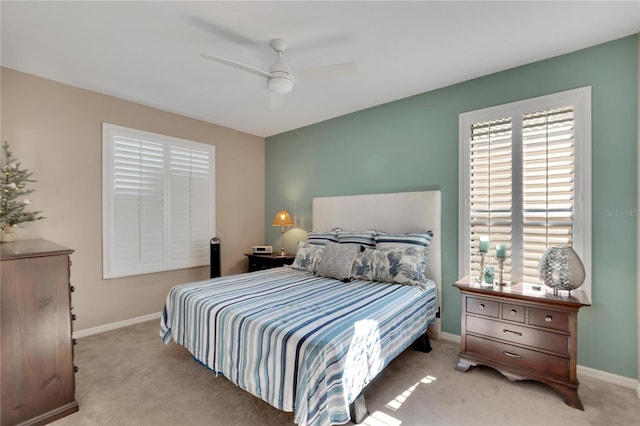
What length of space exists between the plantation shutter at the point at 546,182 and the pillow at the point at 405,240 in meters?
0.83

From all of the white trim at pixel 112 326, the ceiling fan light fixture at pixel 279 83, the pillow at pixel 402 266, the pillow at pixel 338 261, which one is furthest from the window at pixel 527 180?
the white trim at pixel 112 326

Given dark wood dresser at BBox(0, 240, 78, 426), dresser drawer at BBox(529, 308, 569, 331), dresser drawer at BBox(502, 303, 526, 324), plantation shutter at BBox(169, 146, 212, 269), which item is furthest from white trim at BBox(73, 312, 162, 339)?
dresser drawer at BBox(529, 308, 569, 331)

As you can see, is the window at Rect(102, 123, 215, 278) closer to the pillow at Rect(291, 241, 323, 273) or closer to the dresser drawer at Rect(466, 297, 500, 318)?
the pillow at Rect(291, 241, 323, 273)

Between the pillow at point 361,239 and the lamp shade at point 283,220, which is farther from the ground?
the lamp shade at point 283,220

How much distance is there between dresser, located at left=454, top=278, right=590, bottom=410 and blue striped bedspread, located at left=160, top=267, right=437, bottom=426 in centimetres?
41

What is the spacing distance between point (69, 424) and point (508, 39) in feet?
13.4

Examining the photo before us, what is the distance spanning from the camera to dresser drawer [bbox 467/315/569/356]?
81.7 inches

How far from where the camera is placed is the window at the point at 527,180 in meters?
2.40

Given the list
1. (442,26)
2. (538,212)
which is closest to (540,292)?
(538,212)

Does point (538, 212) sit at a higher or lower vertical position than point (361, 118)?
lower

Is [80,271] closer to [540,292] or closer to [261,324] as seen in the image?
[261,324]

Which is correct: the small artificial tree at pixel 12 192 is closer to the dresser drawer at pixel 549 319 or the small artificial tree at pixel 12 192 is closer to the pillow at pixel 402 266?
the pillow at pixel 402 266

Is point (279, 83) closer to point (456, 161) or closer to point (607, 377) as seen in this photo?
point (456, 161)

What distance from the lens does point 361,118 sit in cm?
380
